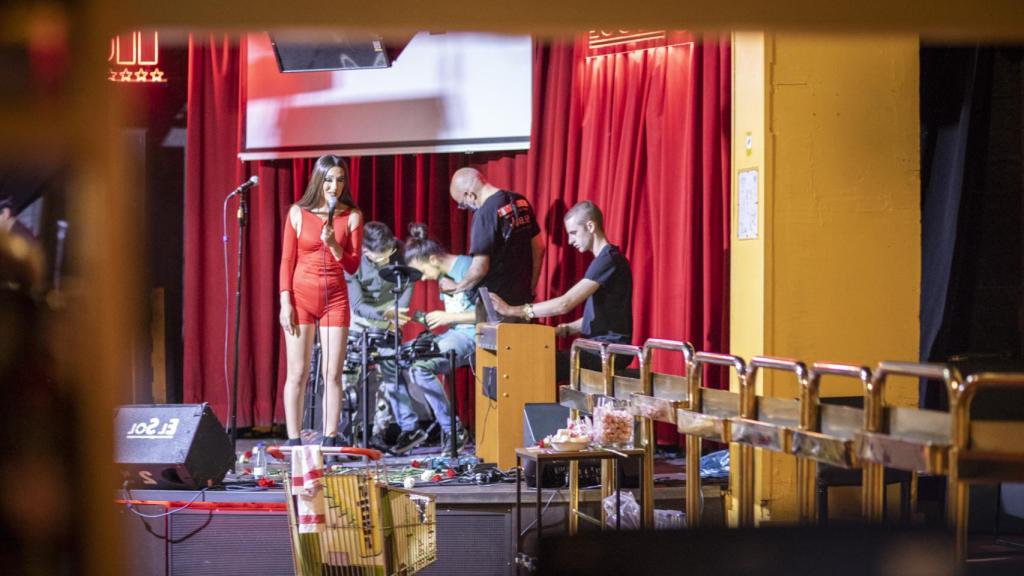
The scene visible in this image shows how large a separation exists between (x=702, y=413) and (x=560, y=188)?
12.5 feet

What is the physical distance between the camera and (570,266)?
7.62m

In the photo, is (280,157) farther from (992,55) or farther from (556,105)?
(992,55)

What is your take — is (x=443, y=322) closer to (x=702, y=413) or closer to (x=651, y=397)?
(x=651, y=397)

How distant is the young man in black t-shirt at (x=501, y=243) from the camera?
23.6 ft

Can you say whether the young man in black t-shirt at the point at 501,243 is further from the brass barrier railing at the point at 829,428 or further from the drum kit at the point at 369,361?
the brass barrier railing at the point at 829,428

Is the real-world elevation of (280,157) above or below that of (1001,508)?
above

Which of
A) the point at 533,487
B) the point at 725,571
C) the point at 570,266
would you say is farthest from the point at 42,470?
the point at 570,266

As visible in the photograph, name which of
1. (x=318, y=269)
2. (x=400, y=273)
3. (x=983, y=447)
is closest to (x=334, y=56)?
(x=318, y=269)

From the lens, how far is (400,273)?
6.70 metres

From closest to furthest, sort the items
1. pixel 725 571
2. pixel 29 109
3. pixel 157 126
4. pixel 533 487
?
pixel 29 109 → pixel 725 571 → pixel 533 487 → pixel 157 126

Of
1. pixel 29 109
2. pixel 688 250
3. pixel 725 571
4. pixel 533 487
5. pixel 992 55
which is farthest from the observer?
pixel 688 250

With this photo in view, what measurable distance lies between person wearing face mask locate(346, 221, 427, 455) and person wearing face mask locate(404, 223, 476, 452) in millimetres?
128

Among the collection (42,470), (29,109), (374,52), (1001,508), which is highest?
(374,52)

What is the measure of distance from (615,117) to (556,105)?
0.49 metres
